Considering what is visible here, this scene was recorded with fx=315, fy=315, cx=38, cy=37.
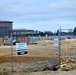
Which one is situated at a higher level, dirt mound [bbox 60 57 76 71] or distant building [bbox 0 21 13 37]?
distant building [bbox 0 21 13 37]

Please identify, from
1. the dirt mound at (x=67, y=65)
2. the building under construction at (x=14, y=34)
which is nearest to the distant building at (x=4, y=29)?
the building under construction at (x=14, y=34)

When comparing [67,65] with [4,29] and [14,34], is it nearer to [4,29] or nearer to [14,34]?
[14,34]

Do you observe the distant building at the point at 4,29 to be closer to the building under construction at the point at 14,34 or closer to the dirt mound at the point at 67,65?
the building under construction at the point at 14,34

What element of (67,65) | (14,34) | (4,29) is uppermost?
(4,29)

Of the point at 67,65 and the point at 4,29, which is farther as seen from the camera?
the point at 4,29

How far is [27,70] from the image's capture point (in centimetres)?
1759

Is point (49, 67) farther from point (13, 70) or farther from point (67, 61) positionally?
point (13, 70)

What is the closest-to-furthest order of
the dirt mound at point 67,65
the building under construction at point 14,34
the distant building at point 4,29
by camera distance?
the dirt mound at point 67,65
the building under construction at point 14,34
the distant building at point 4,29

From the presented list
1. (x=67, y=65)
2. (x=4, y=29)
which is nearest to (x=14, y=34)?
(x=67, y=65)

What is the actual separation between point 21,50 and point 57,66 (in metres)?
3.32

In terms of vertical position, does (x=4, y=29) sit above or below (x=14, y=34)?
above


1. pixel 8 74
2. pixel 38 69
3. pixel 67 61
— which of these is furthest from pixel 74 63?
pixel 8 74

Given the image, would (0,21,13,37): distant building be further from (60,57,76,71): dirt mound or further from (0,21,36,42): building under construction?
(60,57,76,71): dirt mound

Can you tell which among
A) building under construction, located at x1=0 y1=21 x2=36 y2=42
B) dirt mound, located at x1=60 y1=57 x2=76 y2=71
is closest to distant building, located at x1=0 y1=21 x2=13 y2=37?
building under construction, located at x1=0 y1=21 x2=36 y2=42
